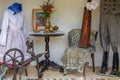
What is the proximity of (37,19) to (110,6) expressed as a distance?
1501 millimetres

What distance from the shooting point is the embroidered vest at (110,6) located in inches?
199

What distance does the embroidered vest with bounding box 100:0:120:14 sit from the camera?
506cm

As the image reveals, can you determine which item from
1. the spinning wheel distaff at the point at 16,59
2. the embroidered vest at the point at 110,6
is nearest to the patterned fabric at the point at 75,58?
the spinning wheel distaff at the point at 16,59

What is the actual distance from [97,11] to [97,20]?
0.18 metres

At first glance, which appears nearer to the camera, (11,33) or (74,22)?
(11,33)

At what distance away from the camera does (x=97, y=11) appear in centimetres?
582

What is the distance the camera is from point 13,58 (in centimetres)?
460

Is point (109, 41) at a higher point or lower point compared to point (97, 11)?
lower

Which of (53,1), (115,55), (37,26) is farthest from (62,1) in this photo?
(115,55)

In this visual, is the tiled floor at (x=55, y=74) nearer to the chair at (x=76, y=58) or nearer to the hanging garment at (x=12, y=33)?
the chair at (x=76, y=58)

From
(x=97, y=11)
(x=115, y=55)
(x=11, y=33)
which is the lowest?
(x=115, y=55)

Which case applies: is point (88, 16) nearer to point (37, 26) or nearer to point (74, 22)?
point (74, 22)

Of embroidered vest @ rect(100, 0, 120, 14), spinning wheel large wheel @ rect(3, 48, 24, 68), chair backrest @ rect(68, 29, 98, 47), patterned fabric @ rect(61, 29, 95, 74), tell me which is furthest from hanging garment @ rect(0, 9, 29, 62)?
embroidered vest @ rect(100, 0, 120, 14)

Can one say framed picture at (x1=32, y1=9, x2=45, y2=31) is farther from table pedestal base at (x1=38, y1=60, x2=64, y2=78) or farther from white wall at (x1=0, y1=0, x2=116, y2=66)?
table pedestal base at (x1=38, y1=60, x2=64, y2=78)
